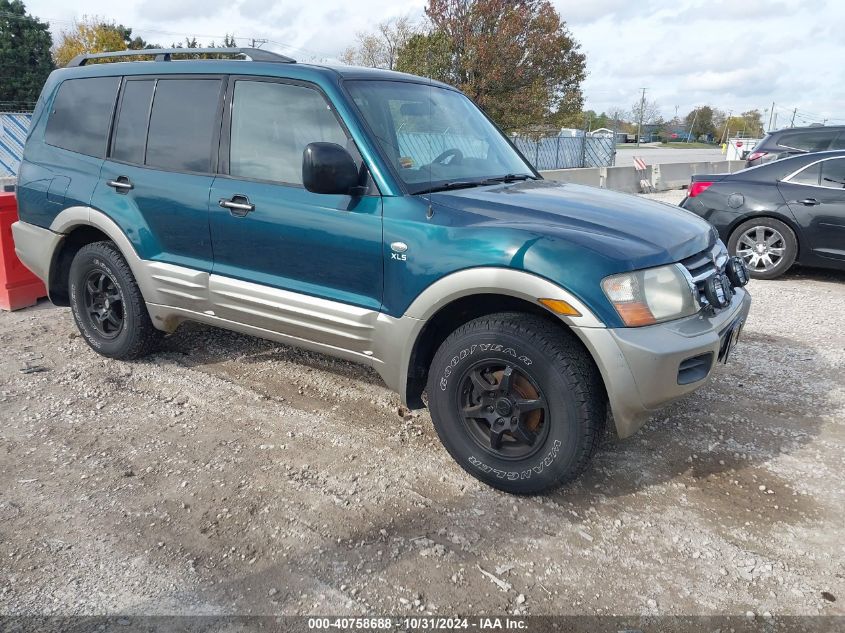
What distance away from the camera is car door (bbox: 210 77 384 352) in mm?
3334

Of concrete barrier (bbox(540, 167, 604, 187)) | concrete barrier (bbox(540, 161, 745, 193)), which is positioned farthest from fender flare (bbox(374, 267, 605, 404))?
concrete barrier (bbox(540, 167, 604, 187))

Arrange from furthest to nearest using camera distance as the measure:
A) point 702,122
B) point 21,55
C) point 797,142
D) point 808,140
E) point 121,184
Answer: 1. point 702,122
2. point 21,55
3. point 797,142
4. point 808,140
5. point 121,184

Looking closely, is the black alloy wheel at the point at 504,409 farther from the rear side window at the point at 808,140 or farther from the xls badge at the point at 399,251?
the rear side window at the point at 808,140

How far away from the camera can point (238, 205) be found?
365 cm

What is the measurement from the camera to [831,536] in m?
2.88

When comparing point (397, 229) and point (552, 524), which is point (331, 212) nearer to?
point (397, 229)

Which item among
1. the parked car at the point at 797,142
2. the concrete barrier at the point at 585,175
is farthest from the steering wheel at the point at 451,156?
the concrete barrier at the point at 585,175

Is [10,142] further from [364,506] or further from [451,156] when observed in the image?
[364,506]

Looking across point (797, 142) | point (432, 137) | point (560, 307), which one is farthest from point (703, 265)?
point (797, 142)

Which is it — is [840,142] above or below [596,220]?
above

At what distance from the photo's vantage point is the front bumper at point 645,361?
2.73m

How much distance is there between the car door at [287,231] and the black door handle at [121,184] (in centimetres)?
77

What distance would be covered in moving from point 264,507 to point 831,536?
2526 millimetres

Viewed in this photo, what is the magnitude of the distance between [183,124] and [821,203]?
6491 millimetres
